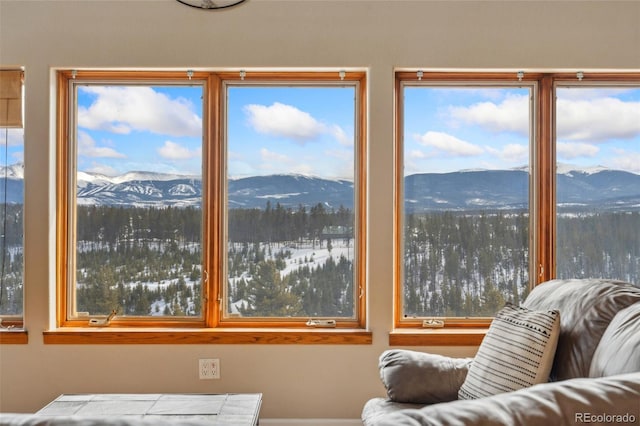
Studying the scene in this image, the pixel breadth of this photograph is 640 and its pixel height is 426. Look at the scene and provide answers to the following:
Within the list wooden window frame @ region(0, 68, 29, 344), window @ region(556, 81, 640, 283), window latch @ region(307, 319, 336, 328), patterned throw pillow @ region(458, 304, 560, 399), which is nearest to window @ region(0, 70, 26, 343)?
wooden window frame @ region(0, 68, 29, 344)

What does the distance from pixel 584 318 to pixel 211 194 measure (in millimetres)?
2109

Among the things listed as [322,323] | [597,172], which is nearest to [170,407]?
[322,323]

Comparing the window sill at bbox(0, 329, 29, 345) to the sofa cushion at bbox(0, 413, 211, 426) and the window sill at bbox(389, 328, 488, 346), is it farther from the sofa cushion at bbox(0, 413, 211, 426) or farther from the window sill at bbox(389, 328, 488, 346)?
the sofa cushion at bbox(0, 413, 211, 426)

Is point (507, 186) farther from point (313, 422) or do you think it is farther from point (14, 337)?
point (14, 337)

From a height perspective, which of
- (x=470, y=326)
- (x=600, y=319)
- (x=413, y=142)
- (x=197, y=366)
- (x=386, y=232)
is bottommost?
(x=197, y=366)

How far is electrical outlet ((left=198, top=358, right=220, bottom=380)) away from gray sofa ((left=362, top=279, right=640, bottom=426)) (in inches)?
44.2

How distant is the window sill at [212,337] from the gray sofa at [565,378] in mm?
690

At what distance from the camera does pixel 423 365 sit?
87.7 inches

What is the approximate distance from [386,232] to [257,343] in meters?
0.97

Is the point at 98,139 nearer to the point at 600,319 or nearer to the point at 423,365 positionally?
the point at 423,365

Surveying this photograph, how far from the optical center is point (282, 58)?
307cm

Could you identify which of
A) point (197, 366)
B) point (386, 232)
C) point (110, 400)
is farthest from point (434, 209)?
point (110, 400)

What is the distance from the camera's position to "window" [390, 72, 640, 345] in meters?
3.19

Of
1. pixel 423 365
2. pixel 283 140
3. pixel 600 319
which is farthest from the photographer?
pixel 283 140
